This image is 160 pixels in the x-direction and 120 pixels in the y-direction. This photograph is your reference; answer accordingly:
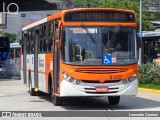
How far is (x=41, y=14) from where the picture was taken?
354 feet

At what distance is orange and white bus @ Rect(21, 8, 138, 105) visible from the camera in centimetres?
1573

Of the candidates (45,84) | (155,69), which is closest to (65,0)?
(155,69)

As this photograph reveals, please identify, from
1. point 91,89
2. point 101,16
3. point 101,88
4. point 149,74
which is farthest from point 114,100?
point 149,74

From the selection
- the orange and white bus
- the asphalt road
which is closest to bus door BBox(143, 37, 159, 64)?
the asphalt road

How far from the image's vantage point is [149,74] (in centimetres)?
2611

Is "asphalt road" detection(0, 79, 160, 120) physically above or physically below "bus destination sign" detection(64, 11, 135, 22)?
below

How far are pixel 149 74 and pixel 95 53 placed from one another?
10.6 metres

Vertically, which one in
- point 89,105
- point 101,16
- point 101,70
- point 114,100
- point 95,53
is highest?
point 101,16

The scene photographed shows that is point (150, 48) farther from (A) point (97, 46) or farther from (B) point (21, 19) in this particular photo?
(B) point (21, 19)

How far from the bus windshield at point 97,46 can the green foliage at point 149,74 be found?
9.53 metres

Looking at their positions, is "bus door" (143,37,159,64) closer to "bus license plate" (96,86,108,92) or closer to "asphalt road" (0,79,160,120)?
"asphalt road" (0,79,160,120)

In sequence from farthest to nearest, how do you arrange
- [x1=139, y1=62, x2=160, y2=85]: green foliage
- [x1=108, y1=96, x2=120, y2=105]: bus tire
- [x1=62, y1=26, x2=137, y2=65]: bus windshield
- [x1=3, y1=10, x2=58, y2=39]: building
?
[x1=3, y1=10, x2=58, y2=39]: building < [x1=139, y1=62, x2=160, y2=85]: green foliage < [x1=108, y1=96, x2=120, y2=105]: bus tire < [x1=62, y1=26, x2=137, y2=65]: bus windshield

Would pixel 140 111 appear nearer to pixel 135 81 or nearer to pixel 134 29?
pixel 135 81

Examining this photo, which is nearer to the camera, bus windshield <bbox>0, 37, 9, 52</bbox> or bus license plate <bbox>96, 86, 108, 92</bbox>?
bus license plate <bbox>96, 86, 108, 92</bbox>
